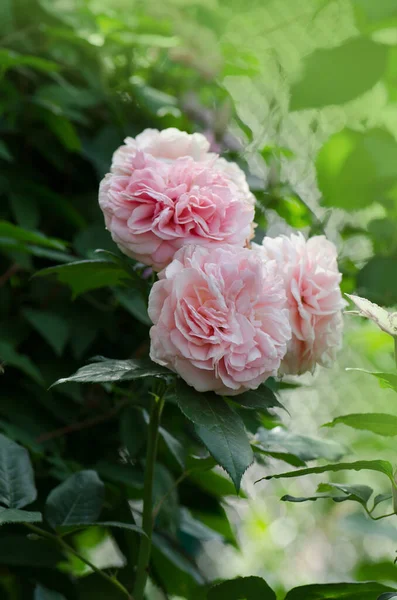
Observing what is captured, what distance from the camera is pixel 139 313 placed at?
42.7 inches

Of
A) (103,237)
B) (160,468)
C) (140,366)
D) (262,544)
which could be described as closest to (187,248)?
(140,366)

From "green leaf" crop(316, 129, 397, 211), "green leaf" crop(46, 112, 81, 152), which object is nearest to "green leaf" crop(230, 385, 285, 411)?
"green leaf" crop(316, 129, 397, 211)

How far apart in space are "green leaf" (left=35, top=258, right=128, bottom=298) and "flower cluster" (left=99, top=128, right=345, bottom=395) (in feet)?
0.17

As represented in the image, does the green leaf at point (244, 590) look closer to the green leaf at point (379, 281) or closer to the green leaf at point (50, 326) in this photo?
the green leaf at point (50, 326)

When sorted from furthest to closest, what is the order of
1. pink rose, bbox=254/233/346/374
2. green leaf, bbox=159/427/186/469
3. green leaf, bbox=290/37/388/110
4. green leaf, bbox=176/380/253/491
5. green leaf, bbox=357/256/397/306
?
1. green leaf, bbox=357/256/397/306
2. green leaf, bbox=159/427/186/469
3. pink rose, bbox=254/233/346/374
4. green leaf, bbox=176/380/253/491
5. green leaf, bbox=290/37/388/110

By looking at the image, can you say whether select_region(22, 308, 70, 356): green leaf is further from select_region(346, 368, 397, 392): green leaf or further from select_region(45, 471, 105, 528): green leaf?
select_region(346, 368, 397, 392): green leaf

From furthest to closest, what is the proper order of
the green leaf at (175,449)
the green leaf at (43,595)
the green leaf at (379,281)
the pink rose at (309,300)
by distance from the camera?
the green leaf at (379,281), the green leaf at (43,595), the green leaf at (175,449), the pink rose at (309,300)

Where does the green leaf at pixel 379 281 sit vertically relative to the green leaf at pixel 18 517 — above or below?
below

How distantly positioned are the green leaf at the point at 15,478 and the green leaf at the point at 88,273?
0.51 feet

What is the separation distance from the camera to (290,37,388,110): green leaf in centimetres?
27

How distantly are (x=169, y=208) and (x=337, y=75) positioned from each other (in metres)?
0.31

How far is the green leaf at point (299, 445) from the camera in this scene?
70 cm

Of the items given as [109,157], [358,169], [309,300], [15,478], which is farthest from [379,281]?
[358,169]

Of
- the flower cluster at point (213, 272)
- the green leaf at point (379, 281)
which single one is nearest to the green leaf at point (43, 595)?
the flower cluster at point (213, 272)
